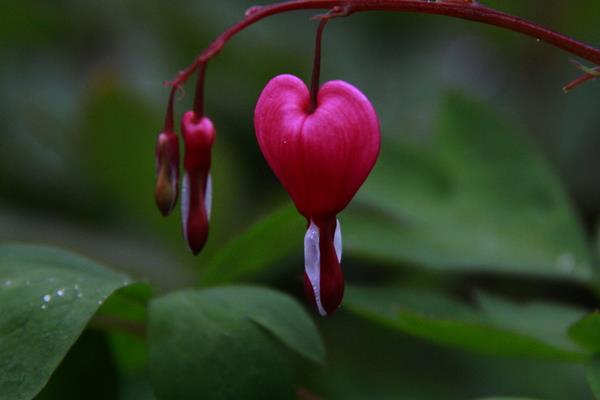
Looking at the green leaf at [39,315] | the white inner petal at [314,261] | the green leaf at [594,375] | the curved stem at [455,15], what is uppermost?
the curved stem at [455,15]

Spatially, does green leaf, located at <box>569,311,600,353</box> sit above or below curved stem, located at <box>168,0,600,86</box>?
below

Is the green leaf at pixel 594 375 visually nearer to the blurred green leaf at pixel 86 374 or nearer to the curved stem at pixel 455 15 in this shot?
the curved stem at pixel 455 15

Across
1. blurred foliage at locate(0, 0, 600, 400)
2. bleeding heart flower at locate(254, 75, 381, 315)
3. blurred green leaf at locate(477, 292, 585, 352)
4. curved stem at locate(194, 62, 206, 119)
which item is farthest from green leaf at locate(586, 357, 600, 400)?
curved stem at locate(194, 62, 206, 119)

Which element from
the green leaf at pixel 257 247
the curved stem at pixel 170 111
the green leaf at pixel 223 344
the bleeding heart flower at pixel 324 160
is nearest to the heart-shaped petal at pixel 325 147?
the bleeding heart flower at pixel 324 160

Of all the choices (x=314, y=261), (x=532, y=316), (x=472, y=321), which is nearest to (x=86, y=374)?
(x=314, y=261)

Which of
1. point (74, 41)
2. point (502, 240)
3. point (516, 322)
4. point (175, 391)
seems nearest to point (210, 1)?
point (74, 41)

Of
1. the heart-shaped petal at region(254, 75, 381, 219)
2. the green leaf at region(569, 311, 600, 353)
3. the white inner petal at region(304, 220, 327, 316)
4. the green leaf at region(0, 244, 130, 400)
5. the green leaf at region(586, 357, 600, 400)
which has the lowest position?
the green leaf at region(586, 357, 600, 400)

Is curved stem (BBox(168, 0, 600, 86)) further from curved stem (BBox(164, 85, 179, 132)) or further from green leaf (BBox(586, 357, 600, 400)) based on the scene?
green leaf (BBox(586, 357, 600, 400))

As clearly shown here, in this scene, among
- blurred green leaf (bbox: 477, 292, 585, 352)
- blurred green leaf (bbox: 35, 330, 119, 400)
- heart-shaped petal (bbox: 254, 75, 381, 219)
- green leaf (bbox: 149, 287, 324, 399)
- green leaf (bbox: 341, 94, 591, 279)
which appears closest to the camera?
heart-shaped petal (bbox: 254, 75, 381, 219)

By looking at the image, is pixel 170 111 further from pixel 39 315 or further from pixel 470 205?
pixel 470 205
